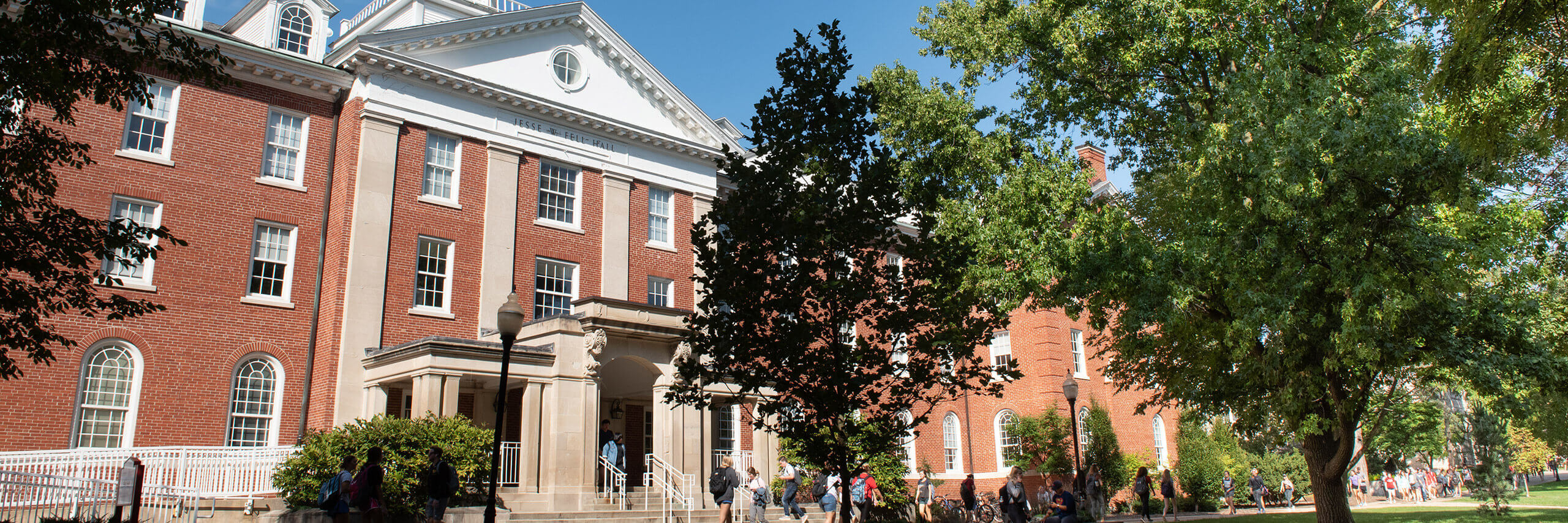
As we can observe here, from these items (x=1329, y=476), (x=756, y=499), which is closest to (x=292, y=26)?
(x=756, y=499)

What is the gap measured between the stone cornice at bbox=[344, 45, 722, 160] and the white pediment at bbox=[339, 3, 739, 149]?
12 centimetres

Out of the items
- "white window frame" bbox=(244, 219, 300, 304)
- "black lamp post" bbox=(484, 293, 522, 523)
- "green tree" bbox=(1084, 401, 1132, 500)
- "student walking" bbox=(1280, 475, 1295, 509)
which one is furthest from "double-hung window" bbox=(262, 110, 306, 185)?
"student walking" bbox=(1280, 475, 1295, 509)

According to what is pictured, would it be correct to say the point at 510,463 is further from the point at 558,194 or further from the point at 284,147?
the point at 284,147

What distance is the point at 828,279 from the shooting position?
33.2 feet

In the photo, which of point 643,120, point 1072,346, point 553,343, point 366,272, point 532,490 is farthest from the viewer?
point 1072,346

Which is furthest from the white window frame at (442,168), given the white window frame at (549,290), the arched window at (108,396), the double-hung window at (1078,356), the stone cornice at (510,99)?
the double-hung window at (1078,356)

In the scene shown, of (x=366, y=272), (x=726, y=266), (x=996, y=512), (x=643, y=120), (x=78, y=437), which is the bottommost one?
(x=996, y=512)

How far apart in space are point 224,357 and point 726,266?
1544 cm

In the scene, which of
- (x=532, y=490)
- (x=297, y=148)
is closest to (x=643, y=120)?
(x=297, y=148)

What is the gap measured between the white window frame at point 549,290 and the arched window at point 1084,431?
19.2 metres

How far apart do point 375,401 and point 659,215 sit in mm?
10099

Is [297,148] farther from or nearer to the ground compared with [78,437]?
farther from the ground

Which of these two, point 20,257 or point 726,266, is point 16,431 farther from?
point 726,266

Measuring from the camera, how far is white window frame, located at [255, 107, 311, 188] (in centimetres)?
2191
